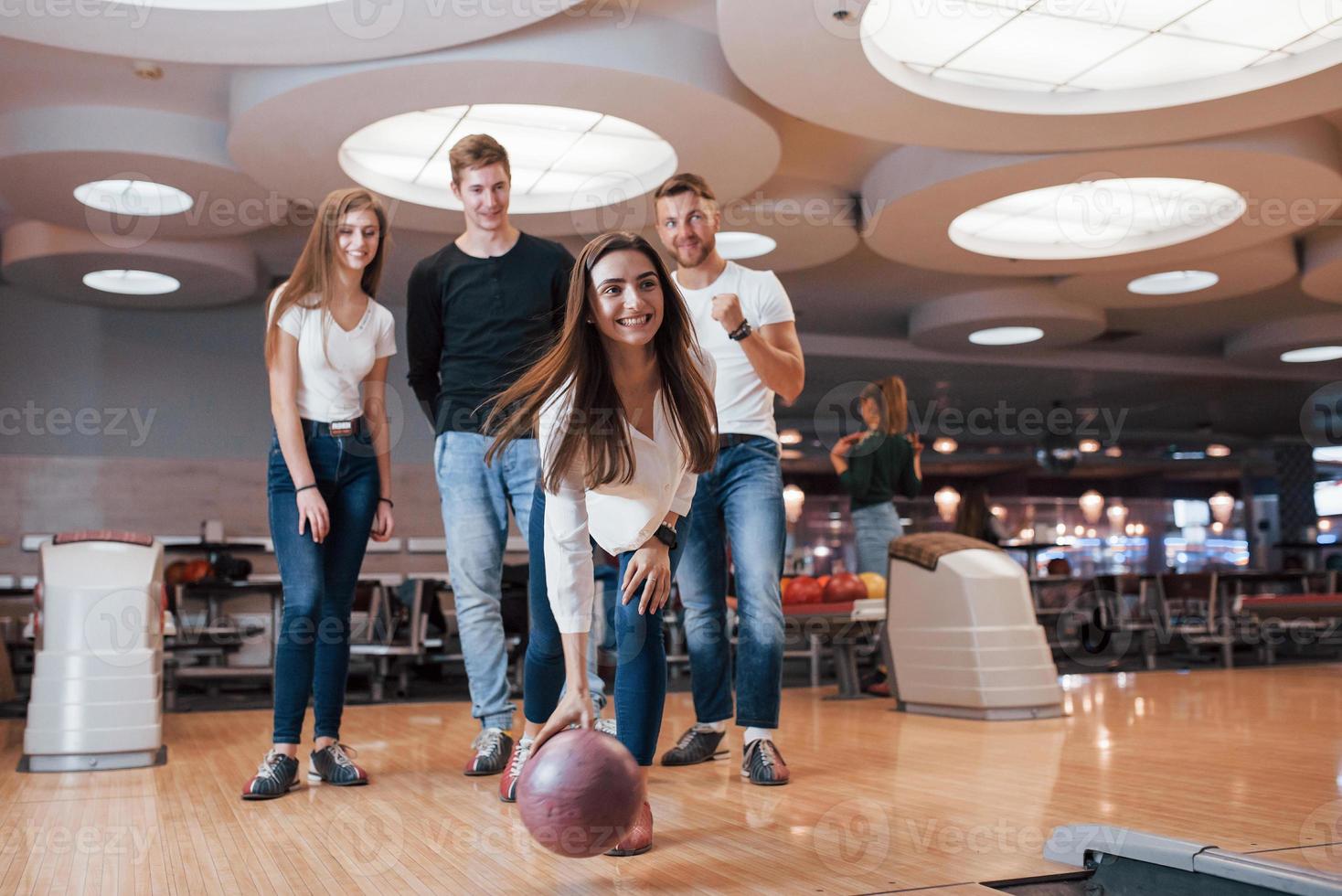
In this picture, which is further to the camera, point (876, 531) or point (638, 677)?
point (876, 531)

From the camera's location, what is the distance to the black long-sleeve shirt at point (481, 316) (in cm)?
286

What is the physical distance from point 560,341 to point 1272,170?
5.60 metres

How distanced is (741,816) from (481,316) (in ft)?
4.43

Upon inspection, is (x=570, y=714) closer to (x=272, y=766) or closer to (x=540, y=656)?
(x=540, y=656)

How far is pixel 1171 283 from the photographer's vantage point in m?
8.74

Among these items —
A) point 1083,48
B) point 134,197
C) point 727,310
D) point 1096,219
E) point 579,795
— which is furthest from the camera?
point 1096,219

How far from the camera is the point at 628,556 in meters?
1.96

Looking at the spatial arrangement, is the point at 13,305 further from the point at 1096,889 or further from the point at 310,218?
the point at 1096,889

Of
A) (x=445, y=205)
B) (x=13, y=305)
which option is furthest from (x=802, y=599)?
(x=13, y=305)

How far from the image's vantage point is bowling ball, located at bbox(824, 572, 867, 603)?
5.32m

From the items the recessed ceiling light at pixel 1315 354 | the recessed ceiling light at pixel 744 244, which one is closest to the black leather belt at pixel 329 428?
the recessed ceiling light at pixel 744 244

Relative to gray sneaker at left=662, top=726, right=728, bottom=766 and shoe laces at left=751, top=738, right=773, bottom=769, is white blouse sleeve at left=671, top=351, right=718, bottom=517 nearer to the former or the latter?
shoe laces at left=751, top=738, right=773, bottom=769

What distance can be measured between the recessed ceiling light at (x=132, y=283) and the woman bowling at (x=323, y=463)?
567cm

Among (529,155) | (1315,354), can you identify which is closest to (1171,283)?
(1315,354)
